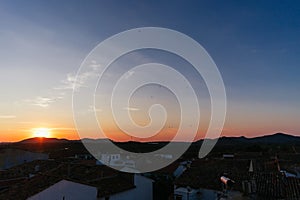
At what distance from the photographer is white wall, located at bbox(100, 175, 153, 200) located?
66.8 feet

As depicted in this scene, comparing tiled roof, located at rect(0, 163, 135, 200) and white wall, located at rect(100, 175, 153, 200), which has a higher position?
tiled roof, located at rect(0, 163, 135, 200)

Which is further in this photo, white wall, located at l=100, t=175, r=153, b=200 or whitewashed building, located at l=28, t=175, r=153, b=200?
white wall, located at l=100, t=175, r=153, b=200

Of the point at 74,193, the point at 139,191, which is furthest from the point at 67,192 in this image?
the point at 139,191

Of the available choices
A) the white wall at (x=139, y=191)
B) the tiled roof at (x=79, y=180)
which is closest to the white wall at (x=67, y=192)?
the tiled roof at (x=79, y=180)

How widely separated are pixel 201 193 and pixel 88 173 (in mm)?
9642

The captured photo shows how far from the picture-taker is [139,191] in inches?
877

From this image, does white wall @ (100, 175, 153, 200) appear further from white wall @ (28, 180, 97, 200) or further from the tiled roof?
white wall @ (28, 180, 97, 200)

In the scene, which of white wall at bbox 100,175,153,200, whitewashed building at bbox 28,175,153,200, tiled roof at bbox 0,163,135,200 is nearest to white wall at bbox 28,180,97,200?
whitewashed building at bbox 28,175,153,200

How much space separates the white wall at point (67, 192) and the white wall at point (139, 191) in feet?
10.2

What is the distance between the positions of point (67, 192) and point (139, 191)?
→ 758 cm

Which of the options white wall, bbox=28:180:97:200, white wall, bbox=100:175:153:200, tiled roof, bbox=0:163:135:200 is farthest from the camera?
white wall, bbox=100:175:153:200

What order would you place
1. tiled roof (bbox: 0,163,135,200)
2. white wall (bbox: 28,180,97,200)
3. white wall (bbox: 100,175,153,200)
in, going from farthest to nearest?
white wall (bbox: 100,175,153,200)
tiled roof (bbox: 0,163,135,200)
white wall (bbox: 28,180,97,200)

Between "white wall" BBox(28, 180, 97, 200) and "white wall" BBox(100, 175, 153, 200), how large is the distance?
3102 millimetres

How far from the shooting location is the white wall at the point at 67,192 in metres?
15.7
